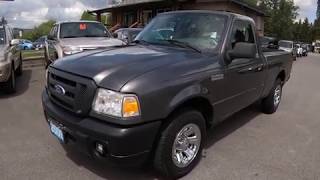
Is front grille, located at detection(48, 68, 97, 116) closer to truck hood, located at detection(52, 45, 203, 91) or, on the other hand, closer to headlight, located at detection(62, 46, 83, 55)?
truck hood, located at detection(52, 45, 203, 91)

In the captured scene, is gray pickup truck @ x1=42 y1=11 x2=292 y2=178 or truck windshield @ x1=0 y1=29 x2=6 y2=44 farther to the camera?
truck windshield @ x1=0 y1=29 x2=6 y2=44

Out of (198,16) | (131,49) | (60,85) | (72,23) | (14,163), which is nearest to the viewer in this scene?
(60,85)

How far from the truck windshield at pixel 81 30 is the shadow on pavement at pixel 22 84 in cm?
175

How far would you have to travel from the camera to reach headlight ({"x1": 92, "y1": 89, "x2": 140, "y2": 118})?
3340 millimetres

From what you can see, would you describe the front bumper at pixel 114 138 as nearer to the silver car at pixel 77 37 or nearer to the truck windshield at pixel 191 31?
the truck windshield at pixel 191 31

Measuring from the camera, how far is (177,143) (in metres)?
3.96

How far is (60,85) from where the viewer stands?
3922 mm

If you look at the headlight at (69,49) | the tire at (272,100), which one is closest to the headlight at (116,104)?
the tire at (272,100)

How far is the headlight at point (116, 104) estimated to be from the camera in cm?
334

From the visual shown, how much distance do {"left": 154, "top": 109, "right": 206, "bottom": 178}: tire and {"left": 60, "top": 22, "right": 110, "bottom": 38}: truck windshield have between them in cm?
757

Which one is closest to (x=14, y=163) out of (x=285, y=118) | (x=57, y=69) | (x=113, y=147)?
(x=57, y=69)

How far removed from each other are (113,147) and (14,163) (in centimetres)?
172

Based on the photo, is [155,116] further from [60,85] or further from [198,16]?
[198,16]

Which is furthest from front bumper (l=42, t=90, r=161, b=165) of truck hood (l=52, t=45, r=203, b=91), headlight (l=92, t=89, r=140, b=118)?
truck hood (l=52, t=45, r=203, b=91)
